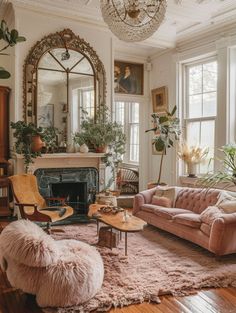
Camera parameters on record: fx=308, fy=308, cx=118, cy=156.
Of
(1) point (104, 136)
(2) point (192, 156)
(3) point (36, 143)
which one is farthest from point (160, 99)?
(3) point (36, 143)

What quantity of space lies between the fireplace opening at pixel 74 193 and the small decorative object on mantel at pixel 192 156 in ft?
6.71

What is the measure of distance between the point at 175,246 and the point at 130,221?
31.4 inches

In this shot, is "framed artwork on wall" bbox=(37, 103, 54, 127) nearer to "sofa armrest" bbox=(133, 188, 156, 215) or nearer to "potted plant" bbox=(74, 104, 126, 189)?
"potted plant" bbox=(74, 104, 126, 189)

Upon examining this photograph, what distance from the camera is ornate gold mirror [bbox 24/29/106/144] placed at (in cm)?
539

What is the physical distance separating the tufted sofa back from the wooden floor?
1.82 meters

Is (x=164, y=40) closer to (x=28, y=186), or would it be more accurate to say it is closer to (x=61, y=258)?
(x=28, y=186)

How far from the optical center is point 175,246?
4.18 meters

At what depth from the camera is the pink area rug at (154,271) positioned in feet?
9.03

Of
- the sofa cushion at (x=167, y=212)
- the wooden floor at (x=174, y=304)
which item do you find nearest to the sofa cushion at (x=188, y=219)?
the sofa cushion at (x=167, y=212)

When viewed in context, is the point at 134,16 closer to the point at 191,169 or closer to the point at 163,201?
the point at 163,201

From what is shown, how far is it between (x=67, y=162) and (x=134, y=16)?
343 centimetres

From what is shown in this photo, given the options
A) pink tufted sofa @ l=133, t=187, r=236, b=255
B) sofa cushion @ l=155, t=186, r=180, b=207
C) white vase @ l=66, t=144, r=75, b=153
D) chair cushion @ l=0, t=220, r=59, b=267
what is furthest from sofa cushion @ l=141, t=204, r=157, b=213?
chair cushion @ l=0, t=220, r=59, b=267

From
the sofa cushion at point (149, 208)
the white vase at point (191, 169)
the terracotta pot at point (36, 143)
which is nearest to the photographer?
the sofa cushion at point (149, 208)

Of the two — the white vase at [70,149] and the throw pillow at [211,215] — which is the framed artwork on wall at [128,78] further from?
the throw pillow at [211,215]
